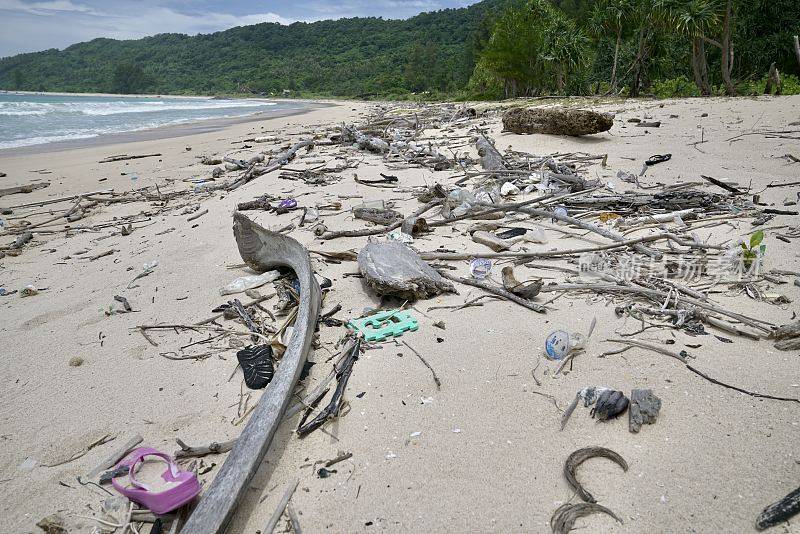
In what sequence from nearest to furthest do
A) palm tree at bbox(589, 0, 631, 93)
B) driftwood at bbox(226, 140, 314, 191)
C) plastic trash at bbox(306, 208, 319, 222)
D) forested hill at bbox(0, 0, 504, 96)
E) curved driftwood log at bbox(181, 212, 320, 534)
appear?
curved driftwood log at bbox(181, 212, 320, 534)
plastic trash at bbox(306, 208, 319, 222)
driftwood at bbox(226, 140, 314, 191)
palm tree at bbox(589, 0, 631, 93)
forested hill at bbox(0, 0, 504, 96)

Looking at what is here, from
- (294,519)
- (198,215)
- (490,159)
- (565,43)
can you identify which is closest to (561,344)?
(294,519)

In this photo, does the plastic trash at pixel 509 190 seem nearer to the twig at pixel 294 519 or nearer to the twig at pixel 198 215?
the twig at pixel 198 215

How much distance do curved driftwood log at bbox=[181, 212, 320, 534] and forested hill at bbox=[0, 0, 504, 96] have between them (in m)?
63.3

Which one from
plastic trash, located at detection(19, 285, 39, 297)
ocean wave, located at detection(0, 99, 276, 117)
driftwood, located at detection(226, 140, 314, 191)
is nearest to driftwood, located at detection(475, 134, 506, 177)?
driftwood, located at detection(226, 140, 314, 191)

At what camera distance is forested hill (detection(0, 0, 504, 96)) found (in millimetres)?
79688

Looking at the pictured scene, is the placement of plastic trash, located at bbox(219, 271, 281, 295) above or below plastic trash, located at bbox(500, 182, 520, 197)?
below

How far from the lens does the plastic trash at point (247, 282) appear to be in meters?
3.78

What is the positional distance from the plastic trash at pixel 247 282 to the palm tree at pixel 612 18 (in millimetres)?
27366

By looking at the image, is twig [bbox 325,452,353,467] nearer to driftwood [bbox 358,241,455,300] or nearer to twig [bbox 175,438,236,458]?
twig [bbox 175,438,236,458]

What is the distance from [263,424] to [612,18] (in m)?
30.1

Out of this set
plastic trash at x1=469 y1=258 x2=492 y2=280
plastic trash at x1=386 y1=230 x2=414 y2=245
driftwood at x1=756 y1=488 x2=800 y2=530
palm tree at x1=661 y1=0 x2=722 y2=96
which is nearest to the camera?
driftwood at x1=756 y1=488 x2=800 y2=530

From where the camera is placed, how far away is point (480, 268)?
12.2ft

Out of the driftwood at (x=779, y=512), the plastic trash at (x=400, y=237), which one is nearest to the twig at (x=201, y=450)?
the driftwood at (x=779, y=512)

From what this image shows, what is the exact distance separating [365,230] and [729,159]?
602 cm
